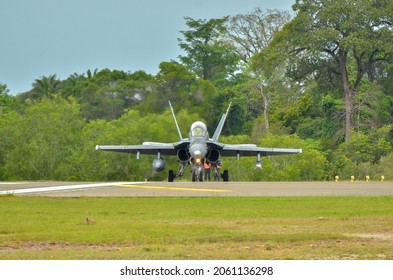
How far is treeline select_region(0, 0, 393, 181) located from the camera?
226ft

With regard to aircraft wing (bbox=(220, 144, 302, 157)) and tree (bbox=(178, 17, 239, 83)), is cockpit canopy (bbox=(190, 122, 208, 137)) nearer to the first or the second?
aircraft wing (bbox=(220, 144, 302, 157))

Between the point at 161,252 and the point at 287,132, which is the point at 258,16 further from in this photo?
the point at 161,252

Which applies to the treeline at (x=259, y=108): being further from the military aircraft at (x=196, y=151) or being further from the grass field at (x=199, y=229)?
the grass field at (x=199, y=229)

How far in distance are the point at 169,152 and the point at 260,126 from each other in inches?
1377

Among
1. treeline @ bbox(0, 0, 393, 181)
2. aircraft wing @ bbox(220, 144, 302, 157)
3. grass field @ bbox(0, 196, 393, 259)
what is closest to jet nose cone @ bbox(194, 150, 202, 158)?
aircraft wing @ bbox(220, 144, 302, 157)

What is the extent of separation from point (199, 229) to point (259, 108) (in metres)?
74.8

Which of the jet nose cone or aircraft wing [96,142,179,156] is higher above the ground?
aircraft wing [96,142,179,156]

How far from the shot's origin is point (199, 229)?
18469 mm

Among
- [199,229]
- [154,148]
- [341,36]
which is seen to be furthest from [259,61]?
[199,229]

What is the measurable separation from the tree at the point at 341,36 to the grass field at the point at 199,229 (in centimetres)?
5288

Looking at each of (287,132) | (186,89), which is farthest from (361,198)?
(287,132)

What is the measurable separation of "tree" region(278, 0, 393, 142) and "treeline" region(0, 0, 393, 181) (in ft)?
0.36

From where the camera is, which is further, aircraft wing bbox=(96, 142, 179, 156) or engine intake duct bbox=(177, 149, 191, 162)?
aircraft wing bbox=(96, 142, 179, 156)

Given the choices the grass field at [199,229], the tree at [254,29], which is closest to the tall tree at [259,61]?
the tree at [254,29]
